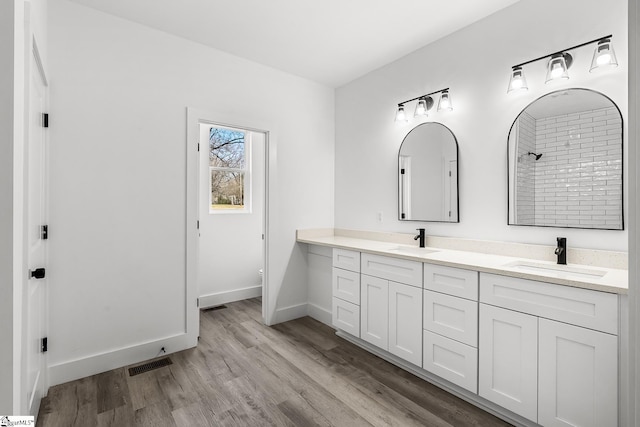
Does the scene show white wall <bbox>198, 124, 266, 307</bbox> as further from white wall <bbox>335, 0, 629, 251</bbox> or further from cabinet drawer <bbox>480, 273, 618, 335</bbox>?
cabinet drawer <bbox>480, 273, 618, 335</bbox>

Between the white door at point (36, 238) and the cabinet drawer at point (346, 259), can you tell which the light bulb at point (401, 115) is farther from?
the white door at point (36, 238)

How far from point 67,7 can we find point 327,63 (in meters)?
2.10

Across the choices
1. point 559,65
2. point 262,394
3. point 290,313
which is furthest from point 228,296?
point 559,65

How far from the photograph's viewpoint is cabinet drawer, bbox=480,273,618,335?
147 cm

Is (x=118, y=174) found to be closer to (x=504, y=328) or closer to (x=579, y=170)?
(x=504, y=328)

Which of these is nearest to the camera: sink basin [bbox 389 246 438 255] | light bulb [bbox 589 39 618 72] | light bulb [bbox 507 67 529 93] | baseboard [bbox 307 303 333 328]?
light bulb [bbox 589 39 618 72]

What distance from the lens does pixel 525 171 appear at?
2.21 meters

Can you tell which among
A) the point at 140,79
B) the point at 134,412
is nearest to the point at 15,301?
the point at 134,412

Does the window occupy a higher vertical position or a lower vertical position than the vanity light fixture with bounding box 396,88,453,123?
lower

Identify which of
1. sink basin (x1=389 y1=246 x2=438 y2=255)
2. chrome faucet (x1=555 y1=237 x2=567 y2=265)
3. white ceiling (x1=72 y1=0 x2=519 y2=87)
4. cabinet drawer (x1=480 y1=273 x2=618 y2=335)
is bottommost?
cabinet drawer (x1=480 y1=273 x2=618 y2=335)

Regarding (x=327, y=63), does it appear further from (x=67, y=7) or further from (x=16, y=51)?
(x=16, y=51)

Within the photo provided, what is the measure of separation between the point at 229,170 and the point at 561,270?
11.9ft

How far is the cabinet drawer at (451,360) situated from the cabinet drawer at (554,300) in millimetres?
382

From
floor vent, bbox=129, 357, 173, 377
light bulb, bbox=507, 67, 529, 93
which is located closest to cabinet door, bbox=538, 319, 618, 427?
light bulb, bbox=507, 67, 529, 93
